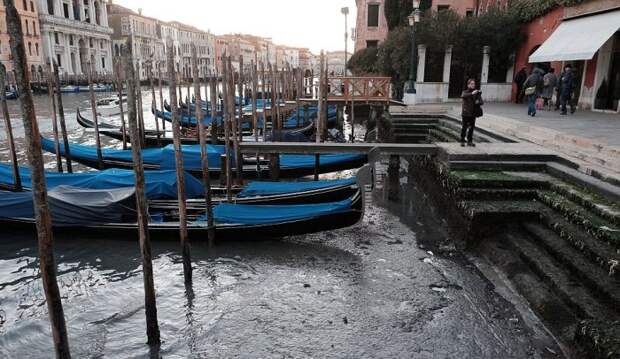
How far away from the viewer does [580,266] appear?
3699mm

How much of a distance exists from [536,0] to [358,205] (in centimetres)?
1021

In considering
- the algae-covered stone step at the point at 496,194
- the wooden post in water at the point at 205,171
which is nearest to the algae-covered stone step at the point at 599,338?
the algae-covered stone step at the point at 496,194

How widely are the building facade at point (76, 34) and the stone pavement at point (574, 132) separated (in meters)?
38.1

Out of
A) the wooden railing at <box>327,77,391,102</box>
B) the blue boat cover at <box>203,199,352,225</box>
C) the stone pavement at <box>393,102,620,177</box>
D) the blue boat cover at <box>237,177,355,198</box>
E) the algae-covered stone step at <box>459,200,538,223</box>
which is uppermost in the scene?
the wooden railing at <box>327,77,391,102</box>

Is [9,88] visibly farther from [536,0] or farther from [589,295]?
[589,295]

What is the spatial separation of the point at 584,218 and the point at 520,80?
9.98 metres

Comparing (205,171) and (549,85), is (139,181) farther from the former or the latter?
(549,85)

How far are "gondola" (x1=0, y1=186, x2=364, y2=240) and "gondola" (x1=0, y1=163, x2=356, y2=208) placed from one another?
1.30 ft

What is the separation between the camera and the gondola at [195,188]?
6238 millimetres

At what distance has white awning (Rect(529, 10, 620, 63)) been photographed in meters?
9.00

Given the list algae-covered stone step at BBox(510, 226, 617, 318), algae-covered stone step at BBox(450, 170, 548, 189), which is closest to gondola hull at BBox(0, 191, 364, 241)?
algae-covered stone step at BBox(450, 170, 548, 189)

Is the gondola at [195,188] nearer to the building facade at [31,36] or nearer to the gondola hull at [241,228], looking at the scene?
the gondola hull at [241,228]

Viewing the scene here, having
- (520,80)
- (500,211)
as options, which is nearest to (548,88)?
(520,80)

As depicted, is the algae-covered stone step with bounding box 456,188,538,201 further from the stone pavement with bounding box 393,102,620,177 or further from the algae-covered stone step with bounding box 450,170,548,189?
the stone pavement with bounding box 393,102,620,177
